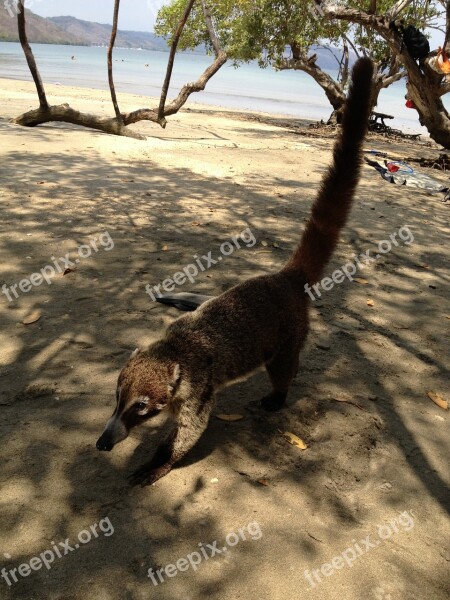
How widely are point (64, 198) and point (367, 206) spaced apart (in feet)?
15.8

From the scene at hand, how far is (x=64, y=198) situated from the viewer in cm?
733

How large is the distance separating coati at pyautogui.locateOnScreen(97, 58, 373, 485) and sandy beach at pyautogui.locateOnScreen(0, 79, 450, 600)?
0.27 m

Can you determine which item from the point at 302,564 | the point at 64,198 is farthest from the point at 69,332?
the point at 64,198

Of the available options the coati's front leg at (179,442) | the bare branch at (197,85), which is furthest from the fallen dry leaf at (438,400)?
the bare branch at (197,85)

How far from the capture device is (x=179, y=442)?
9.03 ft

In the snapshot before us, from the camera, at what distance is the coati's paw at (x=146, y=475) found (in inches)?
106

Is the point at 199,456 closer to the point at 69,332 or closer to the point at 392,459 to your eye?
the point at 392,459

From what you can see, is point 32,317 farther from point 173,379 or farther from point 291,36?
point 291,36

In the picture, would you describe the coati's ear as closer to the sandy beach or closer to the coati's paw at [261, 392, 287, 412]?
the sandy beach

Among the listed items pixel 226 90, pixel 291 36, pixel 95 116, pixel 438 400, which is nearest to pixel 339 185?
pixel 438 400

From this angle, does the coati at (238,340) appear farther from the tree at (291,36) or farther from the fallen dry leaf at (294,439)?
the tree at (291,36)

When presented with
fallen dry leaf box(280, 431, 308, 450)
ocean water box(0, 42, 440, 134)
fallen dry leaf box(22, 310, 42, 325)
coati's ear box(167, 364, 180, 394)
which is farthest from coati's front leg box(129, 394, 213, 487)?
ocean water box(0, 42, 440, 134)

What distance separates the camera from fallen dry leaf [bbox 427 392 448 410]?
11.6 feet

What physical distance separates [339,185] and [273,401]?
1.50 metres
